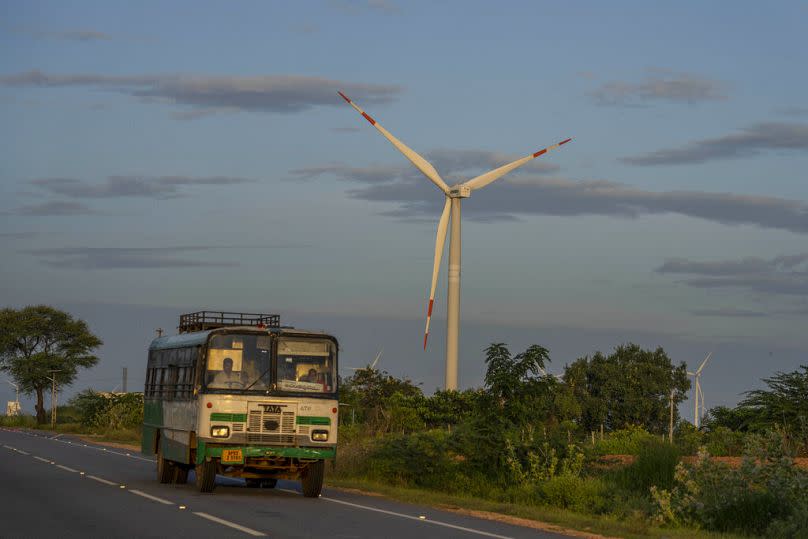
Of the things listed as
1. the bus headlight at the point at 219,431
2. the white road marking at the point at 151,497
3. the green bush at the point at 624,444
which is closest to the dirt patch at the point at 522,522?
the bus headlight at the point at 219,431

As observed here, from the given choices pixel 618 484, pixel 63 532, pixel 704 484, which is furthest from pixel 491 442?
pixel 63 532

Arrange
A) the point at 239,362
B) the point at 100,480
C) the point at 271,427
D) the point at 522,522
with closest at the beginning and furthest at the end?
the point at 522,522
the point at 271,427
the point at 239,362
the point at 100,480

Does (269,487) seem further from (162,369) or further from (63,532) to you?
(63,532)

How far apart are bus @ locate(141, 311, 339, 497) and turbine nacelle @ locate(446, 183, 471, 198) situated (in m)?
22.2

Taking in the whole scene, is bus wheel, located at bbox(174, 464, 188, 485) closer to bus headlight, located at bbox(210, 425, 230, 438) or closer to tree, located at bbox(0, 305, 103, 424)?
bus headlight, located at bbox(210, 425, 230, 438)

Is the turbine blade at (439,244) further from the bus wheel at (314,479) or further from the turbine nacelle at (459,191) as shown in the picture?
the bus wheel at (314,479)

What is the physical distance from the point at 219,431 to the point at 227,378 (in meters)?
0.96

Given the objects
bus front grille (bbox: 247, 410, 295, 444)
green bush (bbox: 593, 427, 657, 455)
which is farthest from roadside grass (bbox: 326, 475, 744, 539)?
green bush (bbox: 593, 427, 657, 455)

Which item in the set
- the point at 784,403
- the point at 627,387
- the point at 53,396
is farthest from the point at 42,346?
the point at 784,403

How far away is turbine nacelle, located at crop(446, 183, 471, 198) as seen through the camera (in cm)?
4459

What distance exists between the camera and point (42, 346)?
112m

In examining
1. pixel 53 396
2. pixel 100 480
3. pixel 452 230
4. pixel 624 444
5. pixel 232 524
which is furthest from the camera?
pixel 53 396

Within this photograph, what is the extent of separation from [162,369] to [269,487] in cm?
338

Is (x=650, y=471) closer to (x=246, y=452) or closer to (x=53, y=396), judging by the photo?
(x=246, y=452)
